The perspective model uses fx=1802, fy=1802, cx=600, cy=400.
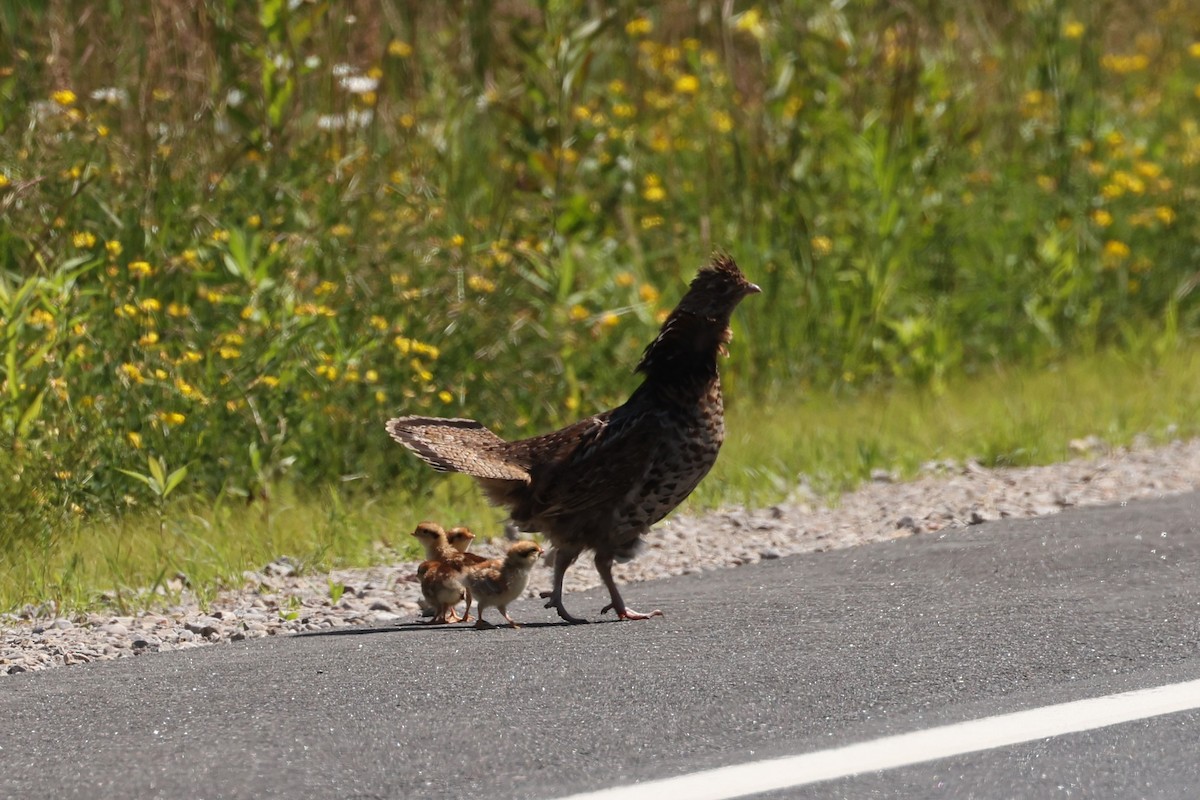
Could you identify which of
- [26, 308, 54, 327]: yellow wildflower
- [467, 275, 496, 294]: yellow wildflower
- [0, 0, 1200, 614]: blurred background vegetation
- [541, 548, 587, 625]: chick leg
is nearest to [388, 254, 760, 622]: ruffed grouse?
[541, 548, 587, 625]: chick leg

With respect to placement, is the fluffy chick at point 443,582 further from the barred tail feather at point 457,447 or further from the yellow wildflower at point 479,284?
the yellow wildflower at point 479,284

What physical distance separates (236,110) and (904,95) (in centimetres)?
403

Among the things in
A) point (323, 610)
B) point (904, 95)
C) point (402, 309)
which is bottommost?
point (323, 610)

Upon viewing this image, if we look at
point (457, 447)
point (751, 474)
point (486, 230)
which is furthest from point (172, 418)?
point (486, 230)

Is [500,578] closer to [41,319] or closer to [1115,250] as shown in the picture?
[41,319]

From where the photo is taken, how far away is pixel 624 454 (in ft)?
19.6

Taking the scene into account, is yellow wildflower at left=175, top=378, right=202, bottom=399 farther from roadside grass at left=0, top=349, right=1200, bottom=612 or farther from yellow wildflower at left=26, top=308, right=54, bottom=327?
yellow wildflower at left=26, top=308, right=54, bottom=327

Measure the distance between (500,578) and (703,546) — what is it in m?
1.40

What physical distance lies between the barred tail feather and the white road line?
83.5 inches

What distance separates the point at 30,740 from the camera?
454cm

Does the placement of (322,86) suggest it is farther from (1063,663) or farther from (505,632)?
(1063,663)

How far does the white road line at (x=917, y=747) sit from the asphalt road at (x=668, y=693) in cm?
5

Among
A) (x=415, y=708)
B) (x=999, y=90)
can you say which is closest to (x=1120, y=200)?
(x=999, y=90)

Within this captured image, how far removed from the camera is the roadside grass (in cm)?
662
